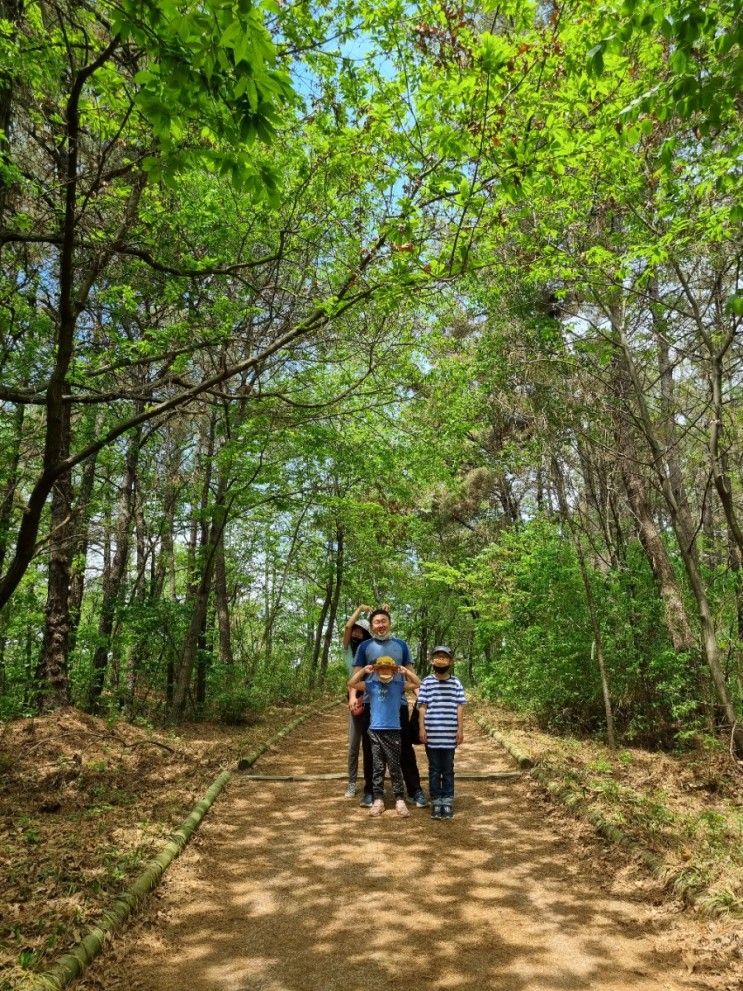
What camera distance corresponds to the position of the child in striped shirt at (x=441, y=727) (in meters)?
6.05

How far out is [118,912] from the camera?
13.0 feet

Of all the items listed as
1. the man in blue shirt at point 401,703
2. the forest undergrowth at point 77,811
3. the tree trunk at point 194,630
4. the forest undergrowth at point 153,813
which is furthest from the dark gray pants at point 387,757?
the tree trunk at point 194,630

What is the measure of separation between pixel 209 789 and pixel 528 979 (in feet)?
14.5

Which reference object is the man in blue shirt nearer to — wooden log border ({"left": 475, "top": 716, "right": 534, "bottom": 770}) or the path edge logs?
the path edge logs

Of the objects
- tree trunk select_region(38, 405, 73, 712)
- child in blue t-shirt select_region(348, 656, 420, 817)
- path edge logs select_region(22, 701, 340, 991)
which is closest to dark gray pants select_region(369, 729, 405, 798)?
child in blue t-shirt select_region(348, 656, 420, 817)

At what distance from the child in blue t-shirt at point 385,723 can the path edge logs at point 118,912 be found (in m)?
1.75

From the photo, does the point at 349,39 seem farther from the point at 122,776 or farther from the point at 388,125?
the point at 122,776

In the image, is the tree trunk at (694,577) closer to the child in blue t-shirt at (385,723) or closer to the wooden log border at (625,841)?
the wooden log border at (625,841)

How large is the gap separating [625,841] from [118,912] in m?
3.82

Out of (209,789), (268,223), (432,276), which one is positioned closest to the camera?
(432,276)

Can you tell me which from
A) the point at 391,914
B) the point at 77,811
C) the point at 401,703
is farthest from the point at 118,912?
the point at 401,703

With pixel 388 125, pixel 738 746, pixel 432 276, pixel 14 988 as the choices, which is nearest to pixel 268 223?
pixel 388 125

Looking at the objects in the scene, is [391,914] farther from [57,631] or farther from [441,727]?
[57,631]

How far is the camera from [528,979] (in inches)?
130
